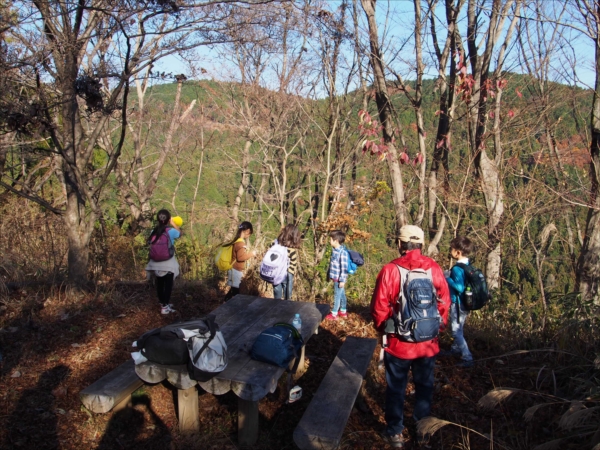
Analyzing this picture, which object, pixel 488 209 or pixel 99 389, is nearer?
pixel 99 389

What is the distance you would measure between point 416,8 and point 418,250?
5862 mm

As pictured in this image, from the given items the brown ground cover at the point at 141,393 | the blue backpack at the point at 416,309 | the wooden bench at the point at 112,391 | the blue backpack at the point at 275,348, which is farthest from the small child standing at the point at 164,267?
the blue backpack at the point at 416,309

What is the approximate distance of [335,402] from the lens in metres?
3.43

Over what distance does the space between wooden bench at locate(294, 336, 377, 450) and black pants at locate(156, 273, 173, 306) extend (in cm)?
236

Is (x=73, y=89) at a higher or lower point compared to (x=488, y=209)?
higher

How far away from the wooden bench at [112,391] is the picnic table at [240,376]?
302mm

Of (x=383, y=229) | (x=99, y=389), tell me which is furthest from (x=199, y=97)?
(x=99, y=389)

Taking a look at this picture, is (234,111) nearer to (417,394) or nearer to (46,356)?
(46,356)

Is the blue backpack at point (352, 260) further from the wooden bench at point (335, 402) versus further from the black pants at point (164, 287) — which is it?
the black pants at point (164, 287)

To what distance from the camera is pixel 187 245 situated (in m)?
13.6

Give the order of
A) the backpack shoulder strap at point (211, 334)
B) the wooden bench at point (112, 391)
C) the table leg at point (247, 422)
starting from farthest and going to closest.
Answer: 1. the table leg at point (247, 422)
2. the wooden bench at point (112, 391)
3. the backpack shoulder strap at point (211, 334)

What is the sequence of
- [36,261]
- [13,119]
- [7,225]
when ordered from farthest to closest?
1. [7,225]
2. [36,261]
3. [13,119]

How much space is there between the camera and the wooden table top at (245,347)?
3184mm

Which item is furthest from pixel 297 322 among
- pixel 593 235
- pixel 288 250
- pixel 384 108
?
pixel 593 235
